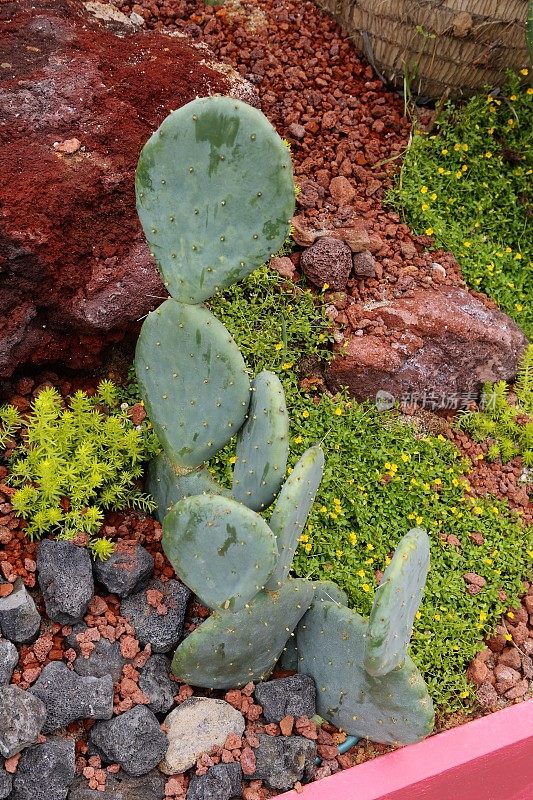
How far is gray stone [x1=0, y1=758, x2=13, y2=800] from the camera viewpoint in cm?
225

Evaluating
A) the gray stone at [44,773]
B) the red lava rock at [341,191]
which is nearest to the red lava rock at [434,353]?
the red lava rock at [341,191]

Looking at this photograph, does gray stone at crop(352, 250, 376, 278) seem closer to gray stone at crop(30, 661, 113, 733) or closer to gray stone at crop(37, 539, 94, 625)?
gray stone at crop(37, 539, 94, 625)

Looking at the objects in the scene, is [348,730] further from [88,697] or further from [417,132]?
[417,132]

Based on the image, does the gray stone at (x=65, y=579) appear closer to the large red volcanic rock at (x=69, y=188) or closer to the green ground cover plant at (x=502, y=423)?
the large red volcanic rock at (x=69, y=188)

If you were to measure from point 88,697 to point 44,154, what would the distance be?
1778 mm

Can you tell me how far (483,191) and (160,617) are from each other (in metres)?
2.58

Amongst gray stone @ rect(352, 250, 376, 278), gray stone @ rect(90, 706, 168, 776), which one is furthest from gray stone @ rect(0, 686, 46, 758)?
gray stone @ rect(352, 250, 376, 278)

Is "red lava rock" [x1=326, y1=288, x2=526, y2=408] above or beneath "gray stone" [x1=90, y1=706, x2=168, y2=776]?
above

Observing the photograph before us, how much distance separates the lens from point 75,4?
3.50m

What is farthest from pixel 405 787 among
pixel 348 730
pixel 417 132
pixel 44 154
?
pixel 417 132

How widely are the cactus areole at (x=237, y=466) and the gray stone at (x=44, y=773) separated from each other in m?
0.39

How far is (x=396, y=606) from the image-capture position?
7.00ft

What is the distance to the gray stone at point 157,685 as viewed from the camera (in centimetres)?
255

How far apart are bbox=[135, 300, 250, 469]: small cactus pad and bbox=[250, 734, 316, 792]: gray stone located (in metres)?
0.87
